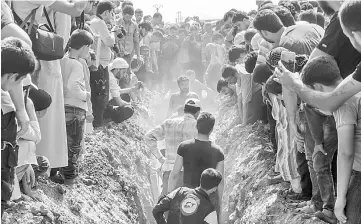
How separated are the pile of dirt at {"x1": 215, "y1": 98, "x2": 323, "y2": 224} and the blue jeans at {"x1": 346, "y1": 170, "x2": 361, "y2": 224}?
1.40m

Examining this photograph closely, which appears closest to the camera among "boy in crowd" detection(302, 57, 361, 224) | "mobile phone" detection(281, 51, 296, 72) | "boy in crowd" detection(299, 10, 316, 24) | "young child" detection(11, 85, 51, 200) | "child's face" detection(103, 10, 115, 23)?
"boy in crowd" detection(302, 57, 361, 224)

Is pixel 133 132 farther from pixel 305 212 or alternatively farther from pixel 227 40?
pixel 305 212

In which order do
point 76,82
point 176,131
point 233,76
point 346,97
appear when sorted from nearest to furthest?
point 346,97
point 76,82
point 176,131
point 233,76

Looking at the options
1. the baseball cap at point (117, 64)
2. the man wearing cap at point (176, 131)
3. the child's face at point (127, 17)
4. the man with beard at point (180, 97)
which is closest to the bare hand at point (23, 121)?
the man wearing cap at point (176, 131)

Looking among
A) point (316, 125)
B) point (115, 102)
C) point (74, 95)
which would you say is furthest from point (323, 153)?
point (115, 102)

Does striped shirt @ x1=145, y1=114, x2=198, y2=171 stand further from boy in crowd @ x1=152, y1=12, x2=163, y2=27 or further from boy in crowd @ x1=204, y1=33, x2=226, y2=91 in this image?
boy in crowd @ x1=152, y1=12, x2=163, y2=27

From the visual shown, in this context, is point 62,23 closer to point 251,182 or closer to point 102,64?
point 102,64

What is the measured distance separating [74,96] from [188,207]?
234 cm

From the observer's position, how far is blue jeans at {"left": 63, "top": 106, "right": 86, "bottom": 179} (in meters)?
8.72

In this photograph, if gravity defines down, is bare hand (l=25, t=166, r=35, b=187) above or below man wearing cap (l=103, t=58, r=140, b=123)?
above

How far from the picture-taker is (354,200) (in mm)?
5273

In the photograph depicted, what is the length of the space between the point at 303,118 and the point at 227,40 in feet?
39.0

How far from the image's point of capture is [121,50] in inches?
631

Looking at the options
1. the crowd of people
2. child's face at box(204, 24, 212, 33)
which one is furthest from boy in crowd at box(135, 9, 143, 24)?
the crowd of people
